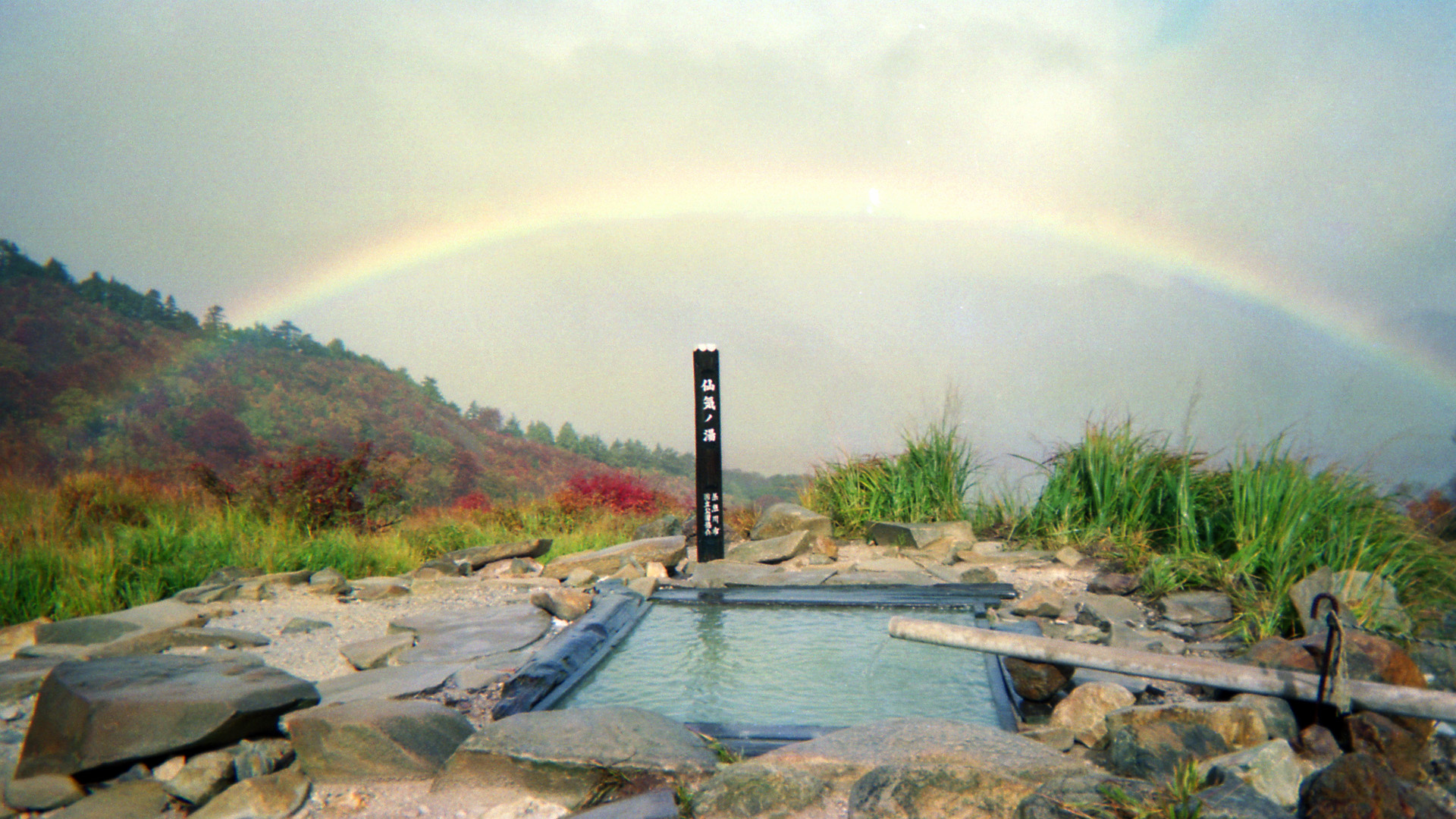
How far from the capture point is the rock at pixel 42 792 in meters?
2.62

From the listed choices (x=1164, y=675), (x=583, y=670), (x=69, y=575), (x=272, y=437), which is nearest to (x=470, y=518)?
(x=69, y=575)

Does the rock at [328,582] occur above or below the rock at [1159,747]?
above

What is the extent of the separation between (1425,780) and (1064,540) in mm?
4387

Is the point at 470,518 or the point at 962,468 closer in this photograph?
the point at 962,468

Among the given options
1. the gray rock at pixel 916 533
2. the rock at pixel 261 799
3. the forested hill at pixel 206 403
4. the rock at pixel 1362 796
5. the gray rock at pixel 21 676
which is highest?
the forested hill at pixel 206 403

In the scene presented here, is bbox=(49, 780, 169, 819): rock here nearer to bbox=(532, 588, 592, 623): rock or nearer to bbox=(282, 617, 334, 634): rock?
bbox=(282, 617, 334, 634): rock

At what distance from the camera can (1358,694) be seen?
2895mm

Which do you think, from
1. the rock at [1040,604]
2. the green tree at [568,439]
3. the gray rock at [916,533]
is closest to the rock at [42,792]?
the rock at [1040,604]

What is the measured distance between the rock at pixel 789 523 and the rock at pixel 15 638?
5227 mm

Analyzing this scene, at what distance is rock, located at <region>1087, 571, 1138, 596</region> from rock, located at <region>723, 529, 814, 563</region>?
240 cm

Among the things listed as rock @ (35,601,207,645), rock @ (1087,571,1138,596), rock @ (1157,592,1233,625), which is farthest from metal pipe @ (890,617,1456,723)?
rock @ (35,601,207,645)

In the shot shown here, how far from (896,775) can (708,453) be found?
4.88 meters

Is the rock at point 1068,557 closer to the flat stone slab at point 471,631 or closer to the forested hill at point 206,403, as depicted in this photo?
the flat stone slab at point 471,631

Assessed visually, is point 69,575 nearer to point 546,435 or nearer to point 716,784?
point 716,784
